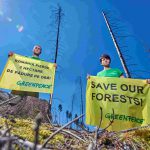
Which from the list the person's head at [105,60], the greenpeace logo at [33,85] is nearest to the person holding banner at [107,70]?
the person's head at [105,60]

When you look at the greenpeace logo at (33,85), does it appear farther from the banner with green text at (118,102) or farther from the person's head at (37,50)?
the banner with green text at (118,102)

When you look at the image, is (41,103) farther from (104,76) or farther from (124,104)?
(124,104)

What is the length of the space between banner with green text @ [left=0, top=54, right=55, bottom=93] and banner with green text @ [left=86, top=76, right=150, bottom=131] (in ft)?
6.54

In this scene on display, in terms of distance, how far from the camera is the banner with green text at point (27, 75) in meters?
8.35

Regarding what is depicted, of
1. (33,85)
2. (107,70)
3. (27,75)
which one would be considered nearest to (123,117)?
(107,70)

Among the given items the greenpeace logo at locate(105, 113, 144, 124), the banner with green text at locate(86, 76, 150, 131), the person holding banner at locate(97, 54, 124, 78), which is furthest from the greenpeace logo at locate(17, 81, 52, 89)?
the greenpeace logo at locate(105, 113, 144, 124)

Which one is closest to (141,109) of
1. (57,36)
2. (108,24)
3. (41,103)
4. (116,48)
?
(41,103)

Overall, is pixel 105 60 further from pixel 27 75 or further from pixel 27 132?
pixel 27 132

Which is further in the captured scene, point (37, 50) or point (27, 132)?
point (37, 50)

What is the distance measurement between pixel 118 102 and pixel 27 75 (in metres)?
3.24

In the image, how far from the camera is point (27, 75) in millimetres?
8727

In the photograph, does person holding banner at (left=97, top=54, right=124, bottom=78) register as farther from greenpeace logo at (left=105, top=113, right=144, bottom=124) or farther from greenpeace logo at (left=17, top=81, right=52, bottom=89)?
greenpeace logo at (left=17, top=81, right=52, bottom=89)

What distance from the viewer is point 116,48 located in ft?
47.5

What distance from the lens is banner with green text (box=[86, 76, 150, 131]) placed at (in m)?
6.08
